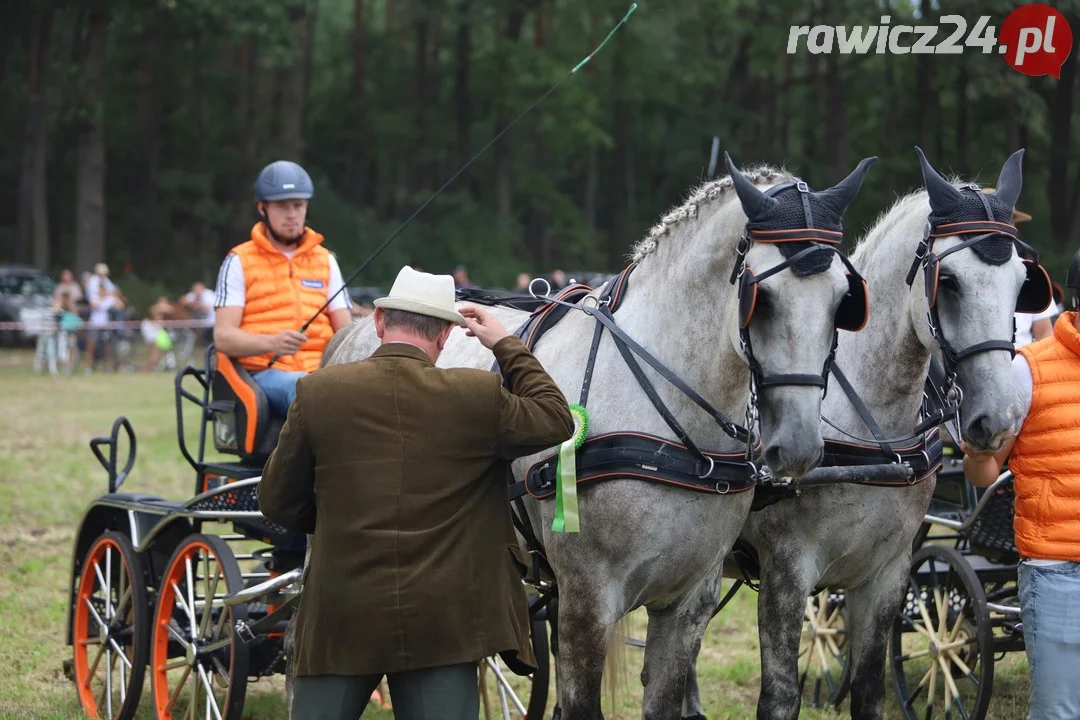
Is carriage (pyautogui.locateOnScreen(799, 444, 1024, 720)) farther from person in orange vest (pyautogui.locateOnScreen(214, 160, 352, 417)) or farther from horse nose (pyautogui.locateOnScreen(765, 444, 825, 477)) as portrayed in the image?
person in orange vest (pyautogui.locateOnScreen(214, 160, 352, 417))

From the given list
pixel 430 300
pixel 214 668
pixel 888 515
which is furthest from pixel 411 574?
pixel 214 668

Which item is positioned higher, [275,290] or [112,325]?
[275,290]

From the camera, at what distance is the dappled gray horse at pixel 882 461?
3.92m

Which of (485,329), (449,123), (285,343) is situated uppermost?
(449,123)

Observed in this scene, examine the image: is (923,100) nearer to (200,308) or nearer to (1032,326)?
(200,308)

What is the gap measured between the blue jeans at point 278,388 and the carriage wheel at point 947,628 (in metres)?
2.69

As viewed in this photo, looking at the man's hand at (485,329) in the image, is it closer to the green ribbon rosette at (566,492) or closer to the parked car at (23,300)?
the green ribbon rosette at (566,492)

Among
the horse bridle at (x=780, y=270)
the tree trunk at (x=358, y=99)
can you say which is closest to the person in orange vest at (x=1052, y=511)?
the horse bridle at (x=780, y=270)

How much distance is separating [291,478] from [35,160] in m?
31.0

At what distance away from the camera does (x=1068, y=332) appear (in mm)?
3680

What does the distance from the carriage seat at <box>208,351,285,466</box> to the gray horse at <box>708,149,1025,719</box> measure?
6.78 ft

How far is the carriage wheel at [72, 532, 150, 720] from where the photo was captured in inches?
205

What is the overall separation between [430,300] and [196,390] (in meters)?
17.1

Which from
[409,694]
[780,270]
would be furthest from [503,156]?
[409,694]
